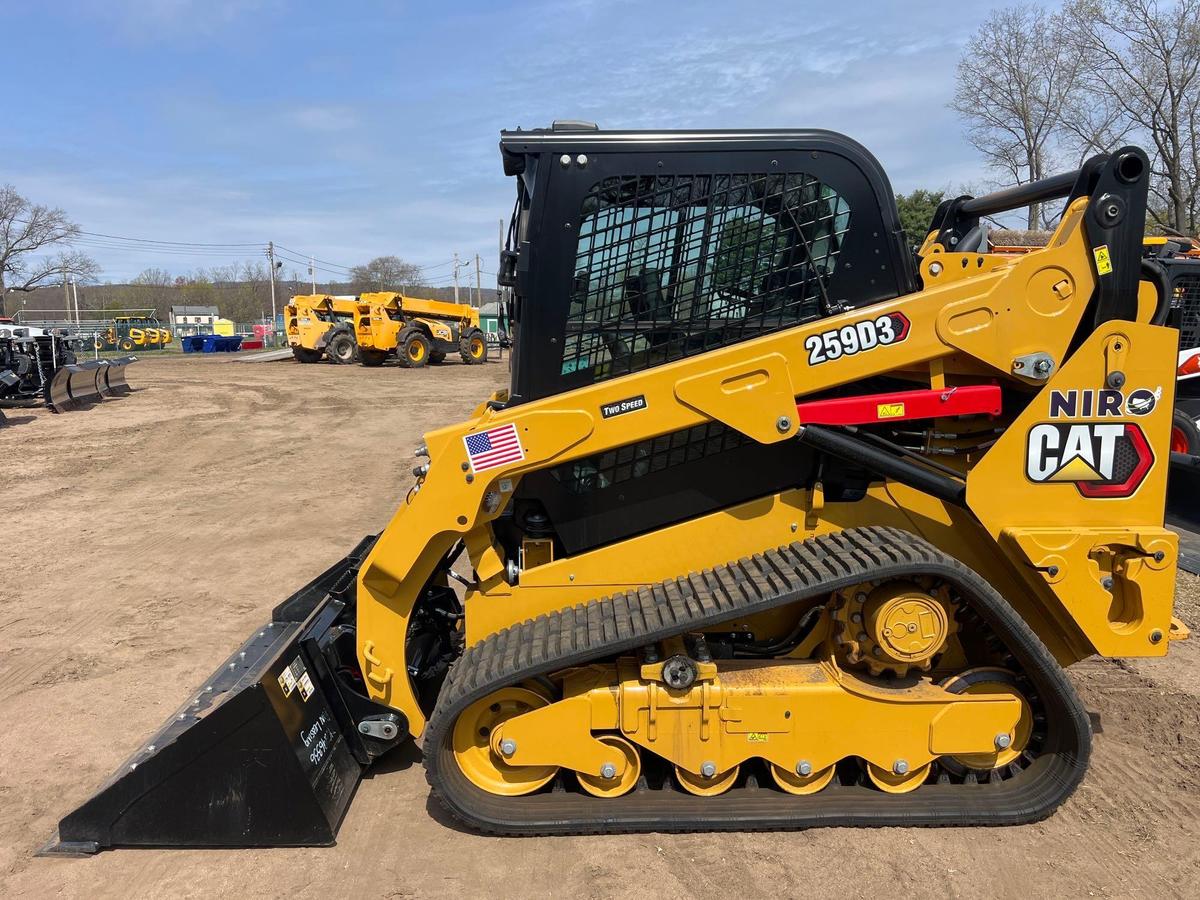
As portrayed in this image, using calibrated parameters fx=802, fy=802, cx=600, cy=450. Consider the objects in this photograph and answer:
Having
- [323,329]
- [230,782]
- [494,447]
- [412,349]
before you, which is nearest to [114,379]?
[412,349]

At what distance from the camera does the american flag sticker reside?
302 cm

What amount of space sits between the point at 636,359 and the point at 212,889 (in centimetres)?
246

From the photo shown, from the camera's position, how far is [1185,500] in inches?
275

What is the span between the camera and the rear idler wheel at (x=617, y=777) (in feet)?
10.3

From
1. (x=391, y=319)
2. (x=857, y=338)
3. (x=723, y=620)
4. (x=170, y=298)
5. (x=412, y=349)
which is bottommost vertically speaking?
(x=723, y=620)

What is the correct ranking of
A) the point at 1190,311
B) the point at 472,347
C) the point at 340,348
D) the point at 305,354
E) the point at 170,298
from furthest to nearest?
1. the point at 170,298
2. the point at 305,354
3. the point at 472,347
4. the point at 340,348
5. the point at 1190,311

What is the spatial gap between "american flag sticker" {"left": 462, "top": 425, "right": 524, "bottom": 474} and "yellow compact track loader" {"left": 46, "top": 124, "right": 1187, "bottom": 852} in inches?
0.5

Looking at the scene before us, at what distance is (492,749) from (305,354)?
28097 mm

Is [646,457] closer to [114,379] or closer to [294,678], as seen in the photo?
[294,678]

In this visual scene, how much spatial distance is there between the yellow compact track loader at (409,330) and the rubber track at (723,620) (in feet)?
81.2

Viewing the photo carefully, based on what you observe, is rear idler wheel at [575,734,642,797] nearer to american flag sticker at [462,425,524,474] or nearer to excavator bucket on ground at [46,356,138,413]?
american flag sticker at [462,425,524,474]

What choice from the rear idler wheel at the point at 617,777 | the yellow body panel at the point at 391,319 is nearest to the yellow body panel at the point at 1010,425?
the rear idler wheel at the point at 617,777

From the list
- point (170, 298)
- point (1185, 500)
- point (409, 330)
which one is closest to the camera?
point (1185, 500)

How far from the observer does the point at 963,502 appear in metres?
3.04
